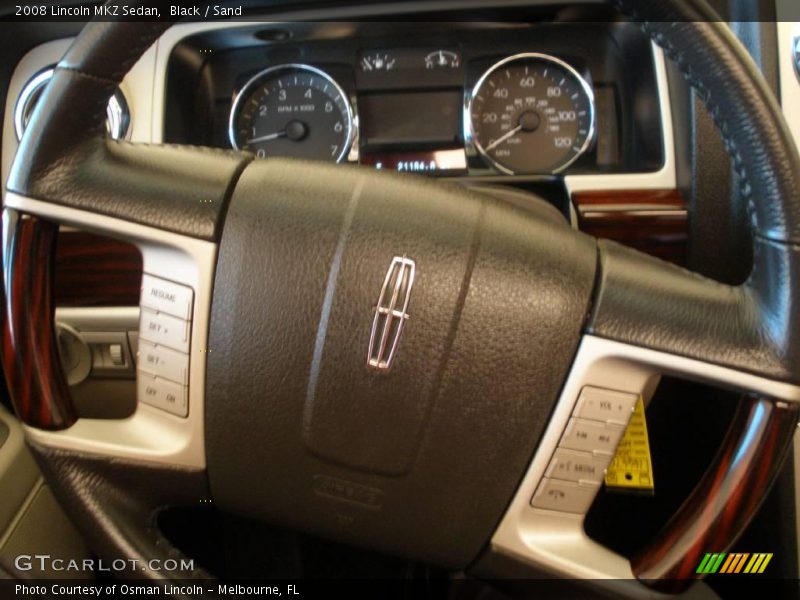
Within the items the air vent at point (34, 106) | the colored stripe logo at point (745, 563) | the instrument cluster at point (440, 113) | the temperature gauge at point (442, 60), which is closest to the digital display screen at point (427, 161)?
the instrument cluster at point (440, 113)

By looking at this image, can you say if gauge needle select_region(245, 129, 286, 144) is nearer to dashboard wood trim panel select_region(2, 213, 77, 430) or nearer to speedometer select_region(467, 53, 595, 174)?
speedometer select_region(467, 53, 595, 174)

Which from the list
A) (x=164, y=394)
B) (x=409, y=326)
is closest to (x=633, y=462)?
(x=409, y=326)

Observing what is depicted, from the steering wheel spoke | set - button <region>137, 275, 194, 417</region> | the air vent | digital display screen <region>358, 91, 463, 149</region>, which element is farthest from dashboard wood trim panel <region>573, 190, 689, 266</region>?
the air vent

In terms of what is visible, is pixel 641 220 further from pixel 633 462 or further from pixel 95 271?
pixel 95 271

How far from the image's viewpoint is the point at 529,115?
1.04 metres

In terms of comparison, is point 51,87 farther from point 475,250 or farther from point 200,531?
point 200,531

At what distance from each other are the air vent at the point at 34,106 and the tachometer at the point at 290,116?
15 centimetres

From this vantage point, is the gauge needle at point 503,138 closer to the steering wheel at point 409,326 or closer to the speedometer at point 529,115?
the speedometer at point 529,115

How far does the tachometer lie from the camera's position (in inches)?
41.8

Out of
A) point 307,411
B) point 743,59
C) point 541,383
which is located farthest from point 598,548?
point 743,59

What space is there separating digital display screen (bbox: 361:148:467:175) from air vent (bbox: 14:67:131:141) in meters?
0.35

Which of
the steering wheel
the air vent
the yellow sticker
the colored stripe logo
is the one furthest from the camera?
the air vent

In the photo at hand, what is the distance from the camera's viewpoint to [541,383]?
1.76 ft

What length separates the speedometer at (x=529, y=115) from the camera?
1031 millimetres
